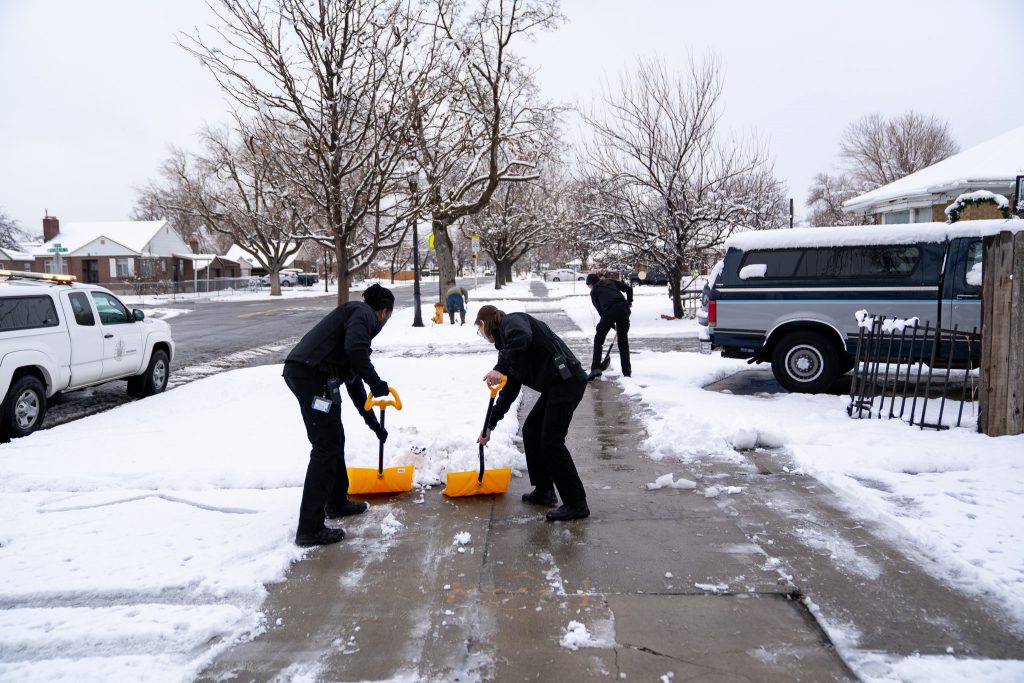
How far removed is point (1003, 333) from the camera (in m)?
6.46

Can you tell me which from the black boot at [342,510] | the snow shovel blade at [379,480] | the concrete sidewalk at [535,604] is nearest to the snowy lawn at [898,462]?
the concrete sidewalk at [535,604]

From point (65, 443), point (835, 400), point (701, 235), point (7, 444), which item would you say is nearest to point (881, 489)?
point (835, 400)

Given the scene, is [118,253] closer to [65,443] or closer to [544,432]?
[65,443]

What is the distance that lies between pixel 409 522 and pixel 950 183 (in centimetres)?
1792

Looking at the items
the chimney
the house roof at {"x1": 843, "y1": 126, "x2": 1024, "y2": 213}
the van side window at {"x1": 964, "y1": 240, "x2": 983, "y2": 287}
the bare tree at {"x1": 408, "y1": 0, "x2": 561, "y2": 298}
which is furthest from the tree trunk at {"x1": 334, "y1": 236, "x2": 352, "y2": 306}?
the chimney

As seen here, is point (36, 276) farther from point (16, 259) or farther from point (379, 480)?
point (16, 259)

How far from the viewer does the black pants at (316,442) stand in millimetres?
4602

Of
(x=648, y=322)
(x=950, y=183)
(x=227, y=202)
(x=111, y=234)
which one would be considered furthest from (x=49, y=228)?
(x=950, y=183)

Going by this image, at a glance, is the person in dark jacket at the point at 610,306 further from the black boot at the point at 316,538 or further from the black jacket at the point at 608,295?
the black boot at the point at 316,538

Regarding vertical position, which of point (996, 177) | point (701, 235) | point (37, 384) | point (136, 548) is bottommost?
point (136, 548)

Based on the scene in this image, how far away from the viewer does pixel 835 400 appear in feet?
28.9

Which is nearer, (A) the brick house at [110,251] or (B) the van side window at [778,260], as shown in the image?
(B) the van side window at [778,260]

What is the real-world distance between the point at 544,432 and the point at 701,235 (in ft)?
52.9

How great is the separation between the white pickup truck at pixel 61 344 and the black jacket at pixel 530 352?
6.37m
